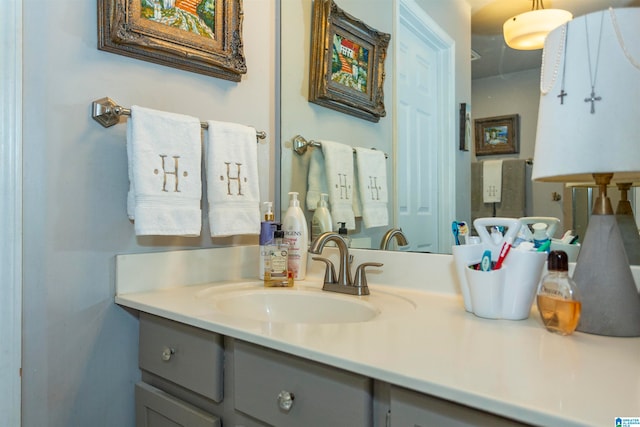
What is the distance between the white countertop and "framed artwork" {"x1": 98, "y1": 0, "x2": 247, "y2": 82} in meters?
0.72

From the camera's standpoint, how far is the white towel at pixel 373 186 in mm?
1343

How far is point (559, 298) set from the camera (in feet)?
2.48

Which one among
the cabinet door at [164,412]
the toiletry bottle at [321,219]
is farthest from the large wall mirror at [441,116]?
the cabinet door at [164,412]

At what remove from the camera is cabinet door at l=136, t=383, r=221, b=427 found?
932 mm

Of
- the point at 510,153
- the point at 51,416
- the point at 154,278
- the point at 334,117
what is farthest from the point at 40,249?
the point at 510,153

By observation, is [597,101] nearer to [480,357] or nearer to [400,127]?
[480,357]

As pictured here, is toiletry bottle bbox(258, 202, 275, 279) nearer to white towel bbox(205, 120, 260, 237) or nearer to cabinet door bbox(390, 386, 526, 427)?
white towel bbox(205, 120, 260, 237)

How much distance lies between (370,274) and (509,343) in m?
0.60

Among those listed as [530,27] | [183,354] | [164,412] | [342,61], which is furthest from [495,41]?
[164,412]

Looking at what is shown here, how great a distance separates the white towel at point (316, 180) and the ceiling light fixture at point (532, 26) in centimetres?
70

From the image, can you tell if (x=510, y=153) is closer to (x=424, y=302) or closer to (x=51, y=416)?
(x=424, y=302)

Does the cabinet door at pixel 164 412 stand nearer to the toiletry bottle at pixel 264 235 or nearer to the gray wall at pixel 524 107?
the toiletry bottle at pixel 264 235

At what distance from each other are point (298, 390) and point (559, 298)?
488mm

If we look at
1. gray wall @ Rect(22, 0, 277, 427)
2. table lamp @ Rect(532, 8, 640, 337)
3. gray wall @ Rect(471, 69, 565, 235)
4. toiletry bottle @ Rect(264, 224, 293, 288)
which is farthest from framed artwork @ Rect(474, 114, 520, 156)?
gray wall @ Rect(22, 0, 277, 427)
